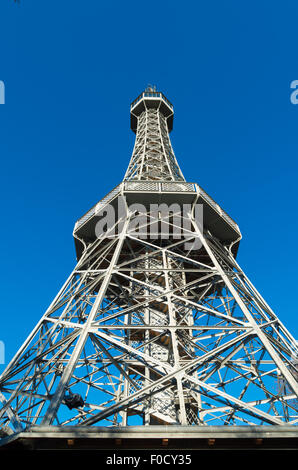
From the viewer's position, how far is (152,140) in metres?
28.0

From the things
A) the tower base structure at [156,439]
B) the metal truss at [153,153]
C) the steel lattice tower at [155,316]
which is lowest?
the tower base structure at [156,439]

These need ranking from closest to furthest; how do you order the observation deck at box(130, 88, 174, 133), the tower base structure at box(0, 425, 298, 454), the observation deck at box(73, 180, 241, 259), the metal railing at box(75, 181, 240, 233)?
the tower base structure at box(0, 425, 298, 454)
the observation deck at box(73, 180, 241, 259)
the metal railing at box(75, 181, 240, 233)
the observation deck at box(130, 88, 174, 133)

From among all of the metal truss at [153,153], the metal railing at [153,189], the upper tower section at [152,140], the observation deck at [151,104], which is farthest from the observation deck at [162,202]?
the observation deck at [151,104]

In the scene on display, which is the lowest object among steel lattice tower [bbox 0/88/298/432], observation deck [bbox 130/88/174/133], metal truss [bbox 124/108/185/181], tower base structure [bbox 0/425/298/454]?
tower base structure [bbox 0/425/298/454]

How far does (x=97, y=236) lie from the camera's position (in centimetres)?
1738

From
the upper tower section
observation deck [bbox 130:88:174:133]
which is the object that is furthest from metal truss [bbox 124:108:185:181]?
observation deck [bbox 130:88:174:133]

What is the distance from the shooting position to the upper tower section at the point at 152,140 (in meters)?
22.7

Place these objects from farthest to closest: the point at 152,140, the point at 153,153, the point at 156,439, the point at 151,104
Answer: the point at 151,104 < the point at 152,140 < the point at 153,153 < the point at 156,439

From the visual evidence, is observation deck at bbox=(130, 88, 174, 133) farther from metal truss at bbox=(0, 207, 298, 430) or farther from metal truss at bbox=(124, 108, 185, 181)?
metal truss at bbox=(0, 207, 298, 430)

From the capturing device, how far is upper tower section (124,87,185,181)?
22656 millimetres

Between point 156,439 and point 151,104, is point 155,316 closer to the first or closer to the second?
point 156,439

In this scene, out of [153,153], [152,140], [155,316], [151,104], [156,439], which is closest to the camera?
[156,439]

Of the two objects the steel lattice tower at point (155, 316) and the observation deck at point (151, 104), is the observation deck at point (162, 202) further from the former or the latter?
the observation deck at point (151, 104)

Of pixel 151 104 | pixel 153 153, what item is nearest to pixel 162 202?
pixel 153 153
